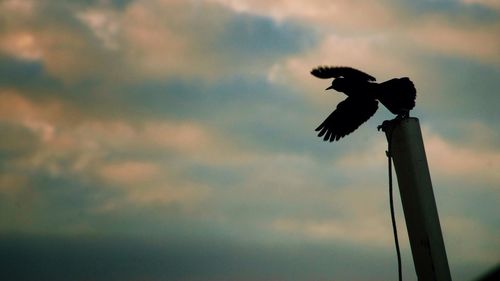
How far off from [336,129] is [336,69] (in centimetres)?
133

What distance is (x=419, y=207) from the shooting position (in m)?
3.35

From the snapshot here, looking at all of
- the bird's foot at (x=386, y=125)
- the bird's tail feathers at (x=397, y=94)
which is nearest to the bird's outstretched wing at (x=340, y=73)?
the bird's tail feathers at (x=397, y=94)

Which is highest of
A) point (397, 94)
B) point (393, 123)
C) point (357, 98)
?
point (357, 98)

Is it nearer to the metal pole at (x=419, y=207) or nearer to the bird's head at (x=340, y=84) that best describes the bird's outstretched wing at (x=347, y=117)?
the bird's head at (x=340, y=84)

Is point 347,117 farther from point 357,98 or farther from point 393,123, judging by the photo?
point 393,123

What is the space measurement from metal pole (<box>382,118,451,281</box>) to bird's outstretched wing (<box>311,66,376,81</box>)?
2.11 metres

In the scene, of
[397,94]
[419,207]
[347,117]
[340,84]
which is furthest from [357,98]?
[419,207]

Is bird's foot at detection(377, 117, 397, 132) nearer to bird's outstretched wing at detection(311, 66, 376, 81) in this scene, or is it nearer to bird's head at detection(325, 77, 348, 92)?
bird's outstretched wing at detection(311, 66, 376, 81)

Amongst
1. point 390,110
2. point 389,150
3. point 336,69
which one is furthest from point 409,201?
point 336,69

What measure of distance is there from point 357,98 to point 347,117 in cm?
74

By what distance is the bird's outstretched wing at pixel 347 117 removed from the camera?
6.38 metres

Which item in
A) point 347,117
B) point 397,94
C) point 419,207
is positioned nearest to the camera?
point 419,207

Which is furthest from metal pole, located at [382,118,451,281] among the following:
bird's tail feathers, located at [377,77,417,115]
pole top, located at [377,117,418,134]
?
bird's tail feathers, located at [377,77,417,115]

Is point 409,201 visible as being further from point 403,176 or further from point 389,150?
point 389,150
